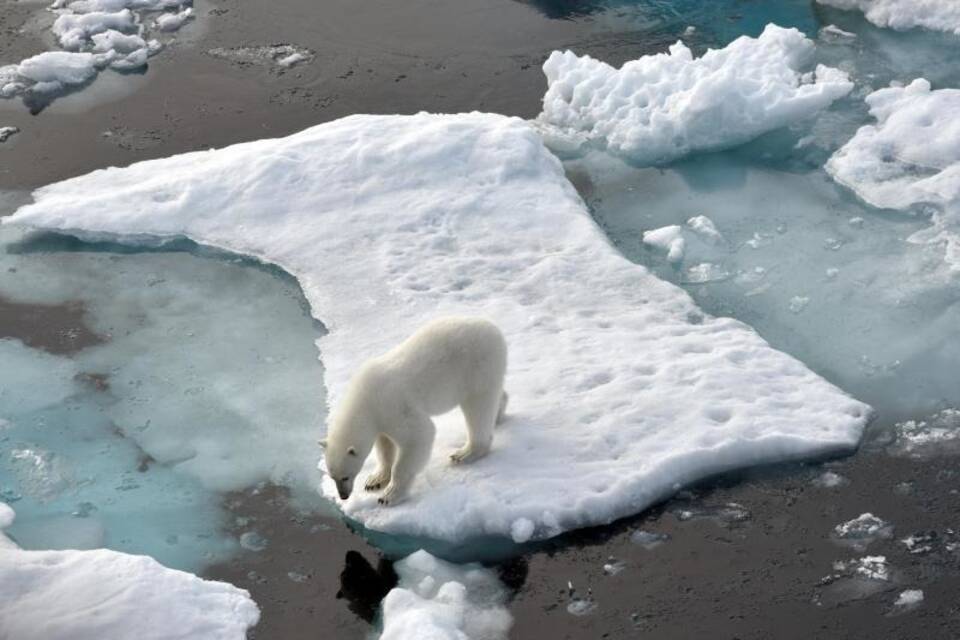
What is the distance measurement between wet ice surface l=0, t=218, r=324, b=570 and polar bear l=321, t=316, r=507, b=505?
518 mm

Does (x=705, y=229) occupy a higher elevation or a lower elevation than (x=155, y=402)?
higher

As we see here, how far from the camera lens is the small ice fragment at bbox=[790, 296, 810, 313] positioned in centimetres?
831

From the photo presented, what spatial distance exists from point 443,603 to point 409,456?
2.68ft

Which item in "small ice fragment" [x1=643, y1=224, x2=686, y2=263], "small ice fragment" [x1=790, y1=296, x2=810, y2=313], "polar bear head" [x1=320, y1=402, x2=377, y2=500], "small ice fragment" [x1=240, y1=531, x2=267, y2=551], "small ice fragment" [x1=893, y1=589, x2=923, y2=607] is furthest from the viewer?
"small ice fragment" [x1=643, y1=224, x2=686, y2=263]

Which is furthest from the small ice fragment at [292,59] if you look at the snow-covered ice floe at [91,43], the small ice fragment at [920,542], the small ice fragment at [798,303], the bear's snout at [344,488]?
the small ice fragment at [920,542]

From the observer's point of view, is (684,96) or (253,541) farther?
(684,96)

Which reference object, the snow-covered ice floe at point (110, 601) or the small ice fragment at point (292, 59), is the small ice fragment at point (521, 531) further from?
the small ice fragment at point (292, 59)

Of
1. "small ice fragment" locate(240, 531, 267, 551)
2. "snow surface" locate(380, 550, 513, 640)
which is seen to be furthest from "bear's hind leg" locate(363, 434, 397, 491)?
"small ice fragment" locate(240, 531, 267, 551)

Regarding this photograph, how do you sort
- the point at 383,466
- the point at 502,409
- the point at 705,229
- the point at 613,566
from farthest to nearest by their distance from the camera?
the point at 705,229, the point at 502,409, the point at 383,466, the point at 613,566

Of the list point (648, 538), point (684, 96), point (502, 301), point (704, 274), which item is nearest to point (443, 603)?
point (648, 538)

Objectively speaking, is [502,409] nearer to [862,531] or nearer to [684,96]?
[862,531]

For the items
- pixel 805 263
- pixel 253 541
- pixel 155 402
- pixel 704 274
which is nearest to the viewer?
pixel 253 541

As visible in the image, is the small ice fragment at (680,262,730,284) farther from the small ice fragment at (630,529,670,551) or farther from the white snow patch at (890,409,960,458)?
the small ice fragment at (630,529,670,551)

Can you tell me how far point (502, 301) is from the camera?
8328 millimetres
